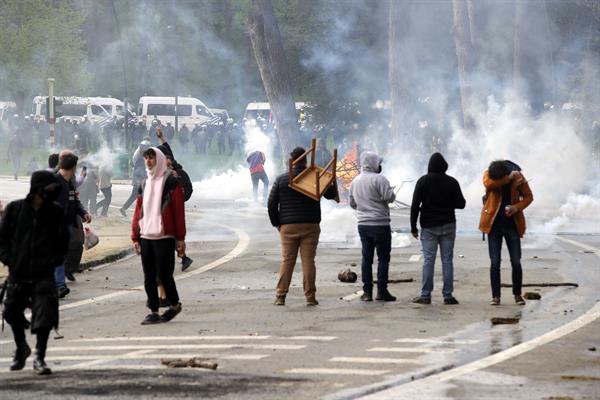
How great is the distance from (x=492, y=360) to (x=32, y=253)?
11.3 ft

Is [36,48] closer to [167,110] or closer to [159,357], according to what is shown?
[167,110]

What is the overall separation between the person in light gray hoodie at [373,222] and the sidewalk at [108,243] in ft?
15.9

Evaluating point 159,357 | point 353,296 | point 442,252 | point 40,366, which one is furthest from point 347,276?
point 40,366

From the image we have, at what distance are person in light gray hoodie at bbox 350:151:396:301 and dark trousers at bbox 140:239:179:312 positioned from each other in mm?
2522

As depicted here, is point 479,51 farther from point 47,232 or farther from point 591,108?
point 47,232

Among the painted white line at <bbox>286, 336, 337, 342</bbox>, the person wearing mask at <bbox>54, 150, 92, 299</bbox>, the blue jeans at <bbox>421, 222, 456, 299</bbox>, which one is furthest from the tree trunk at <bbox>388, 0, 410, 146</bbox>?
the painted white line at <bbox>286, 336, 337, 342</bbox>

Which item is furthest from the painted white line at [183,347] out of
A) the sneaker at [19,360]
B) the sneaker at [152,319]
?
the sneaker at [152,319]

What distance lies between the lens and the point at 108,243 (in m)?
23.8

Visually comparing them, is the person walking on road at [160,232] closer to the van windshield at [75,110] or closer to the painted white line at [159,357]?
the painted white line at [159,357]

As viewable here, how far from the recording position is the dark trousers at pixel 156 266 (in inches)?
538

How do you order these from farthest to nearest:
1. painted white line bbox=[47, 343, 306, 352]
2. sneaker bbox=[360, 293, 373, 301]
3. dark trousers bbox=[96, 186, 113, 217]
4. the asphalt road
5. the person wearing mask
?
dark trousers bbox=[96, 186, 113, 217], sneaker bbox=[360, 293, 373, 301], the person wearing mask, painted white line bbox=[47, 343, 306, 352], the asphalt road

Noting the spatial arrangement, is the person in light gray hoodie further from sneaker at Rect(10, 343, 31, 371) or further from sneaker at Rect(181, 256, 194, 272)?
sneaker at Rect(10, 343, 31, 371)

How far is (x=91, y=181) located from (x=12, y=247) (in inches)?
859

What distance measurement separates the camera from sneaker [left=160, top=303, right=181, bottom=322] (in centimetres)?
1376
